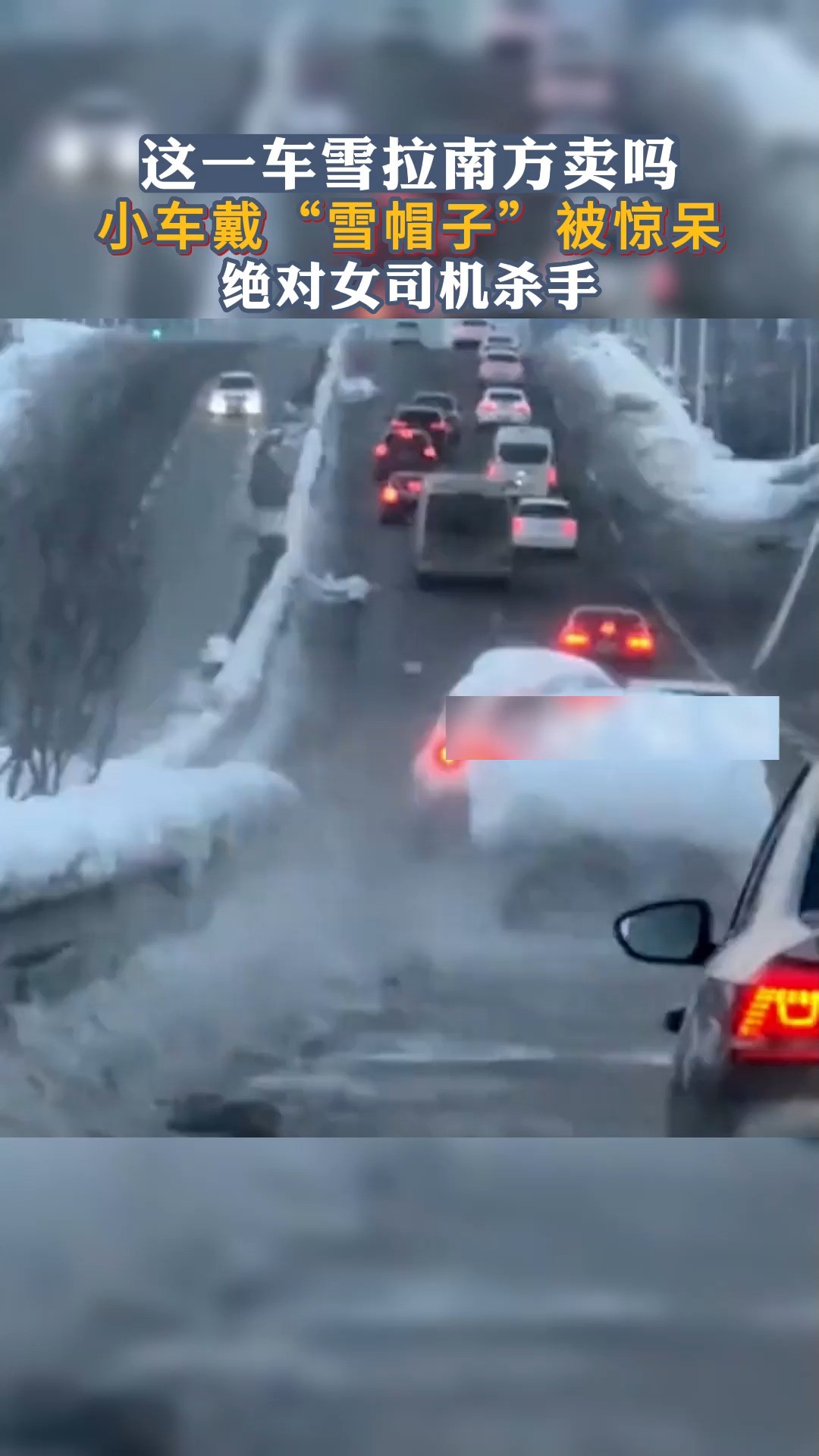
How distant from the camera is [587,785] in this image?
554cm

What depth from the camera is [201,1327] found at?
5289 mm

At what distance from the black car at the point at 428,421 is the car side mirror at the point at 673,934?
157 centimetres

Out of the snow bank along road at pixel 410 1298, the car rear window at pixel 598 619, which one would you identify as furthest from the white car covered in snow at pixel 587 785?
the snow bank along road at pixel 410 1298

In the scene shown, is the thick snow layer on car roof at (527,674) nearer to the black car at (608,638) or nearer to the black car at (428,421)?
the black car at (608,638)

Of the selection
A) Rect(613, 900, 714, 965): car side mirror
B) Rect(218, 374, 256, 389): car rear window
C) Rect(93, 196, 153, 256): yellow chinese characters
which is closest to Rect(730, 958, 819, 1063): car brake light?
Rect(613, 900, 714, 965): car side mirror

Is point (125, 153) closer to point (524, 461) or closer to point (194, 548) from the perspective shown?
point (194, 548)

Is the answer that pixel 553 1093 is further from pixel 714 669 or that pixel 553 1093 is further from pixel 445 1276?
pixel 714 669

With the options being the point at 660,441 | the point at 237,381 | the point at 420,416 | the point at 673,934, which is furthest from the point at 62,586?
the point at 673,934

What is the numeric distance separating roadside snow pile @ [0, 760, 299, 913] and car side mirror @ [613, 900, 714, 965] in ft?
4.28

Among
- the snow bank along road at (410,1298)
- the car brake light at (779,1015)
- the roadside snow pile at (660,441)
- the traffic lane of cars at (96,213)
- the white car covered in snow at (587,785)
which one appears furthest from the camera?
the roadside snow pile at (660,441)

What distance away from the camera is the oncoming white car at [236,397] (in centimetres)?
568

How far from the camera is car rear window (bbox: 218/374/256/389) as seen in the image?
5.67 m

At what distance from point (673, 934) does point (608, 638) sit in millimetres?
1199

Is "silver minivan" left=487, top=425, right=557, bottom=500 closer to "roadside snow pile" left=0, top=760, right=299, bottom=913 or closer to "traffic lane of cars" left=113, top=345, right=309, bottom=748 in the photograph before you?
"traffic lane of cars" left=113, top=345, right=309, bottom=748
